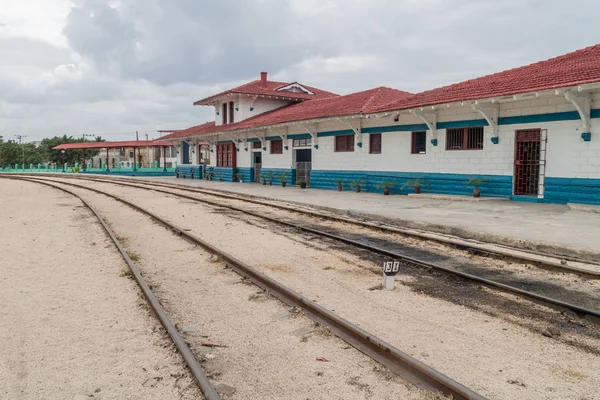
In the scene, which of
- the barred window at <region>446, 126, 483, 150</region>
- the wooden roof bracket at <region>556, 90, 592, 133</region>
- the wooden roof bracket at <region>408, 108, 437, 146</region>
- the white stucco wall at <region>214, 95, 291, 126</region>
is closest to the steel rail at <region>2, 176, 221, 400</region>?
the wooden roof bracket at <region>556, 90, 592, 133</region>

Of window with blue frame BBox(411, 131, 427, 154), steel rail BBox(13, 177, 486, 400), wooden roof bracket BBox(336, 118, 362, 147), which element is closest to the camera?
steel rail BBox(13, 177, 486, 400)

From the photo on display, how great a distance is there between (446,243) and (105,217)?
9564mm

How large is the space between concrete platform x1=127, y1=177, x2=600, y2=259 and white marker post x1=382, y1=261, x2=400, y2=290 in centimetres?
399

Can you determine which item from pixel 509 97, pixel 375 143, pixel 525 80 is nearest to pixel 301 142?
pixel 375 143

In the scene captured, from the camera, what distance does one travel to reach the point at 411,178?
66.3ft

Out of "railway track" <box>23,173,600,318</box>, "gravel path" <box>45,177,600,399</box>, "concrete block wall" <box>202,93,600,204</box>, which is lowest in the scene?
"gravel path" <box>45,177,600,399</box>

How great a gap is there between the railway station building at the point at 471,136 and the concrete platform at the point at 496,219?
1.13 metres

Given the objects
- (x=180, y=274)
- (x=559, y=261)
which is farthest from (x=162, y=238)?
(x=559, y=261)

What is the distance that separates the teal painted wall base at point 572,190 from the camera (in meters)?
14.2

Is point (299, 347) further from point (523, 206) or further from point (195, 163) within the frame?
point (195, 163)

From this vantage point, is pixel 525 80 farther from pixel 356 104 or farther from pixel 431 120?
pixel 356 104

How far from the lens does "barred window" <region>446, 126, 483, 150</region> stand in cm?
1758

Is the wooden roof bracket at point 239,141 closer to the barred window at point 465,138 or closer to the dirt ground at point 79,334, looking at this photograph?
the barred window at point 465,138

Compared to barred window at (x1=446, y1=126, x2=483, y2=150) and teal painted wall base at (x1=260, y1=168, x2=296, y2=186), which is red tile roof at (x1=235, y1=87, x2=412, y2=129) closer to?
teal painted wall base at (x1=260, y1=168, x2=296, y2=186)
